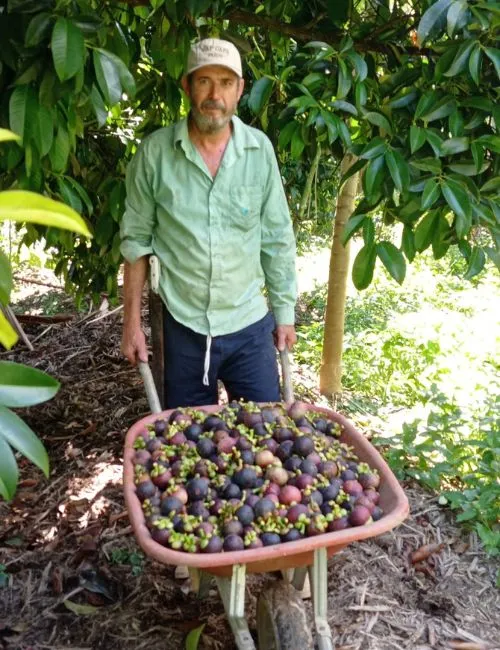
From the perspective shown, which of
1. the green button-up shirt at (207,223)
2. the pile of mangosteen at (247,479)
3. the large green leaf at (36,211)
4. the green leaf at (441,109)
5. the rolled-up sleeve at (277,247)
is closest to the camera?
the large green leaf at (36,211)

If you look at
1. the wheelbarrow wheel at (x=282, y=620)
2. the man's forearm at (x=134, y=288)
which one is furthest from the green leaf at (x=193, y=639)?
the man's forearm at (x=134, y=288)

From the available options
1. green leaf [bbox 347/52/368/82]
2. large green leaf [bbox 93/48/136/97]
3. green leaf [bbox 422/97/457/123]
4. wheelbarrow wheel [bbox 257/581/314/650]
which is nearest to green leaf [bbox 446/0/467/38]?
green leaf [bbox 422/97/457/123]

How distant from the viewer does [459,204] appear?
74.7 inches

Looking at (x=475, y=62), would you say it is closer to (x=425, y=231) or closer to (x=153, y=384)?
(x=425, y=231)

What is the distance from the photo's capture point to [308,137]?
2262 mm

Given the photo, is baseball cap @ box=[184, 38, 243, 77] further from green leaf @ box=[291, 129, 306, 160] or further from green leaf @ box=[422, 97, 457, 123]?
green leaf @ box=[422, 97, 457, 123]

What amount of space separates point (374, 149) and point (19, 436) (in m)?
1.28

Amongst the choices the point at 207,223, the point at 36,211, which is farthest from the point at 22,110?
the point at 36,211

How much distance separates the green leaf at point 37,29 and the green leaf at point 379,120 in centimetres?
89

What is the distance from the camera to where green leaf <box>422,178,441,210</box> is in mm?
1878

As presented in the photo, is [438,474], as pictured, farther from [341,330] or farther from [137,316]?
[137,316]

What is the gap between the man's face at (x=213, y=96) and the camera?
216 centimetres

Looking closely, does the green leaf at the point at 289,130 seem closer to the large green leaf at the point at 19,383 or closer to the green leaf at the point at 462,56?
the green leaf at the point at 462,56

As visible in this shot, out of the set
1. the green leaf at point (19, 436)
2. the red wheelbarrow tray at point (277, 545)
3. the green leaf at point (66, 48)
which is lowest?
the red wheelbarrow tray at point (277, 545)
